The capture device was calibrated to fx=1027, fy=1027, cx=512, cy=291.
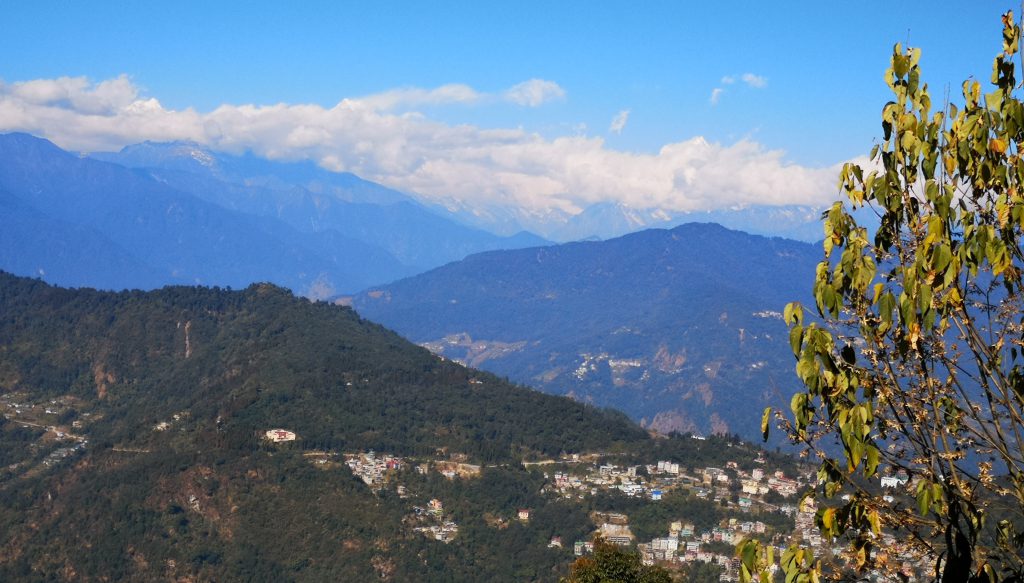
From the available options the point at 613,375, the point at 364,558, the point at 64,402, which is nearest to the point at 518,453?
the point at 364,558

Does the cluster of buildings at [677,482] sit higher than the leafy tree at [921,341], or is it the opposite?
the leafy tree at [921,341]

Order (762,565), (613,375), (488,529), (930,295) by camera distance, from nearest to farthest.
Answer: (930,295) < (762,565) < (488,529) < (613,375)

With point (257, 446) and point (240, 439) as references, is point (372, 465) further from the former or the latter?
point (240, 439)

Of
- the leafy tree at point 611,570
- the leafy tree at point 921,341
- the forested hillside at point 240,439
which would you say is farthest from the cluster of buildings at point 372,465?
the leafy tree at point 921,341

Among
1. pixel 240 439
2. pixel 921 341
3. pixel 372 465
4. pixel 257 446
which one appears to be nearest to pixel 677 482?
pixel 372 465

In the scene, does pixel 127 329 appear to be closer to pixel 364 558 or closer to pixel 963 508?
pixel 364 558

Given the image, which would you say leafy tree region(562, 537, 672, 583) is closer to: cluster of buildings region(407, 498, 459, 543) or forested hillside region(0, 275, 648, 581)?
forested hillside region(0, 275, 648, 581)

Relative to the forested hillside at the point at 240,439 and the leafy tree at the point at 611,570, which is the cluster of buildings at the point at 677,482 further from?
the leafy tree at the point at 611,570
